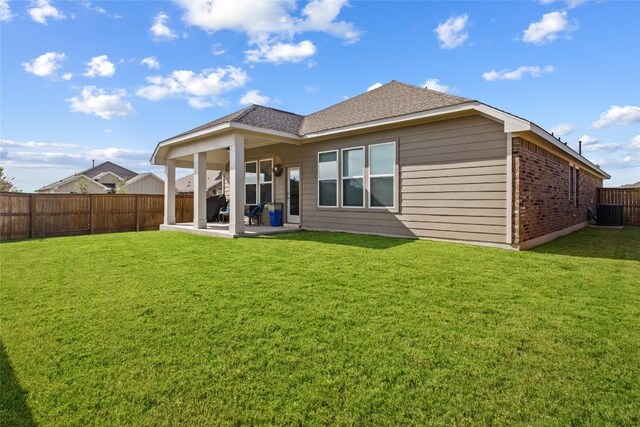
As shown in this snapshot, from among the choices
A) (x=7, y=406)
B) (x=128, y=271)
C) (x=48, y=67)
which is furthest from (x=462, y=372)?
(x=48, y=67)

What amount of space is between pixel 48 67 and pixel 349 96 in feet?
29.4

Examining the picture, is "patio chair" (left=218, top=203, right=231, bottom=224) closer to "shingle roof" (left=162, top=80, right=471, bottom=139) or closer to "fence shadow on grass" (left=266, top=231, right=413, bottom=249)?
"shingle roof" (left=162, top=80, right=471, bottom=139)

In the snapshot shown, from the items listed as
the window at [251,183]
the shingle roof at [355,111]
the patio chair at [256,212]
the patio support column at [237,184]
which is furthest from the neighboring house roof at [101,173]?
the patio support column at [237,184]

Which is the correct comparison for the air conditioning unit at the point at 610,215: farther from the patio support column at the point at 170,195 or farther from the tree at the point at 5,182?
the tree at the point at 5,182

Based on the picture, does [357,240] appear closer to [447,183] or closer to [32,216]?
[447,183]

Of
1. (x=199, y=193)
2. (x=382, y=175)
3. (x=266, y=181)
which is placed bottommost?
(x=199, y=193)

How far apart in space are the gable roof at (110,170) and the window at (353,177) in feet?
97.0

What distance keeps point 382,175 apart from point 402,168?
59 centimetres

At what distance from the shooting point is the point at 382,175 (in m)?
8.22

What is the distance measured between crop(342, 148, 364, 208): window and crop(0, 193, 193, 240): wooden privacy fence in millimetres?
8302

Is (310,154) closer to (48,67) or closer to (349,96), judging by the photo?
(349,96)

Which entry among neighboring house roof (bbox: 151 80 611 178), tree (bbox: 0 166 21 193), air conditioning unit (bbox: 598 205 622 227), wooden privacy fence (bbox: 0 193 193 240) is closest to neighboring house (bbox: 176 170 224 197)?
tree (bbox: 0 166 21 193)

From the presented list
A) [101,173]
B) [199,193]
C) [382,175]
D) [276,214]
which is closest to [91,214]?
[199,193]

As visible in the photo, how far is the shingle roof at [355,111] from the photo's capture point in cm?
777
